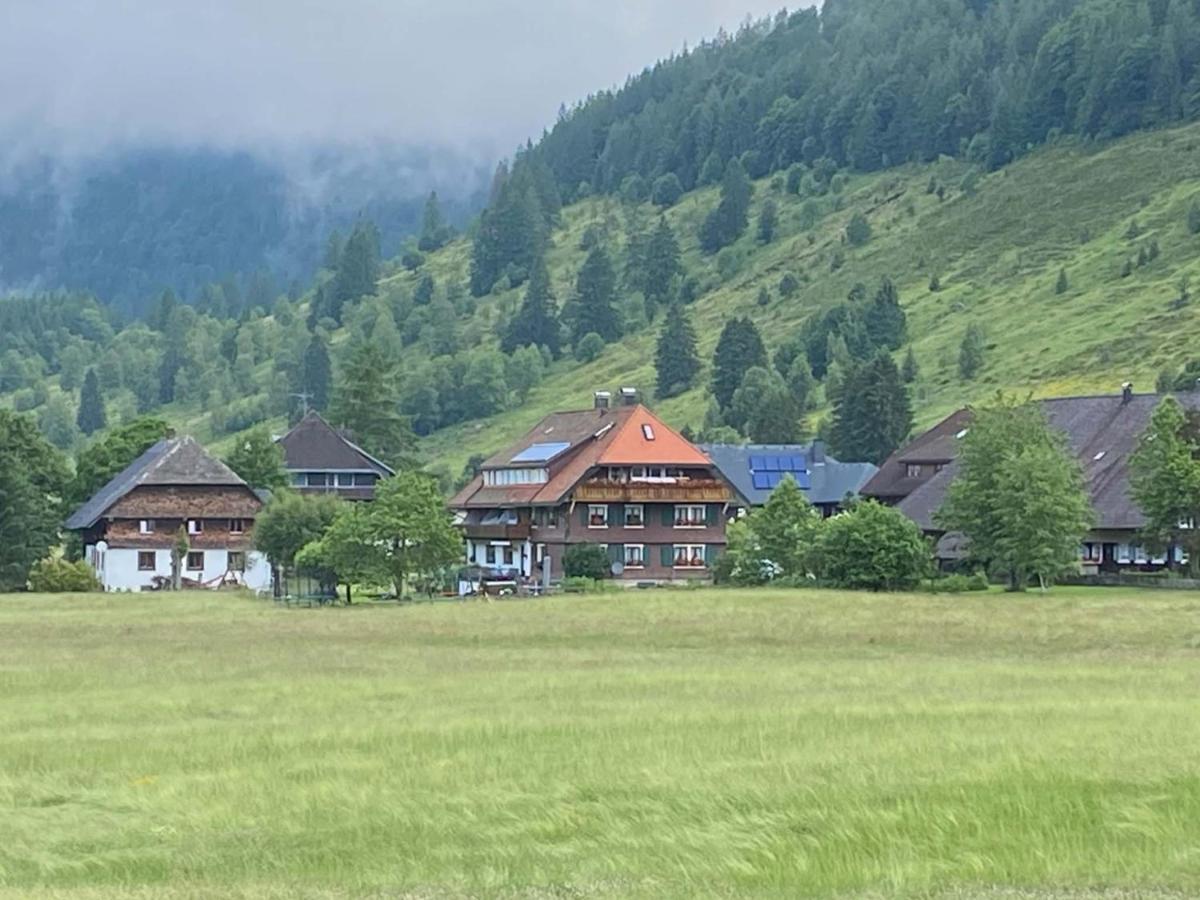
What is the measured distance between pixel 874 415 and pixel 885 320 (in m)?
45.9

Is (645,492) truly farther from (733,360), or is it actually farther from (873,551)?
(733,360)

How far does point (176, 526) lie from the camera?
10369 cm

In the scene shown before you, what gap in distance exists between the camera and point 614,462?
102 meters

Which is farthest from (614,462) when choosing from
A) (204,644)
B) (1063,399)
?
(204,644)

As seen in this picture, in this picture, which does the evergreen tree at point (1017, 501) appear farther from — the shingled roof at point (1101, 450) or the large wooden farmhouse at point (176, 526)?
the large wooden farmhouse at point (176, 526)

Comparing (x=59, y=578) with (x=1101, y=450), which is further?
(x=1101, y=450)

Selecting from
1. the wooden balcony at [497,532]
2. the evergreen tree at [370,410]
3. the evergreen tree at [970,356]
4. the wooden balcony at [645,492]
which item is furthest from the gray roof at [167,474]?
the evergreen tree at [970,356]

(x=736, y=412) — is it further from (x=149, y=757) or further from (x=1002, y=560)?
(x=149, y=757)

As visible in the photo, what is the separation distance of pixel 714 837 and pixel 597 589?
66.6 metres

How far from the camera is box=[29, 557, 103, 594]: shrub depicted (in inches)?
3595

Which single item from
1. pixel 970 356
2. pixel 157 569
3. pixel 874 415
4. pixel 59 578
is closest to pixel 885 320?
pixel 970 356

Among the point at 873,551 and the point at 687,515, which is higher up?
the point at 687,515

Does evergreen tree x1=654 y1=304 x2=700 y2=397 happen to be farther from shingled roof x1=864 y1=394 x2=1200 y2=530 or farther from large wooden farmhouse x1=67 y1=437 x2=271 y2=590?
large wooden farmhouse x1=67 y1=437 x2=271 y2=590

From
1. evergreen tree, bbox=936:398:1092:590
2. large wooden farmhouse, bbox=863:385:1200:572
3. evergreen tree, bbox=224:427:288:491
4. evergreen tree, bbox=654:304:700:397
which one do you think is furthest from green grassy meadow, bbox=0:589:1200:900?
evergreen tree, bbox=654:304:700:397
